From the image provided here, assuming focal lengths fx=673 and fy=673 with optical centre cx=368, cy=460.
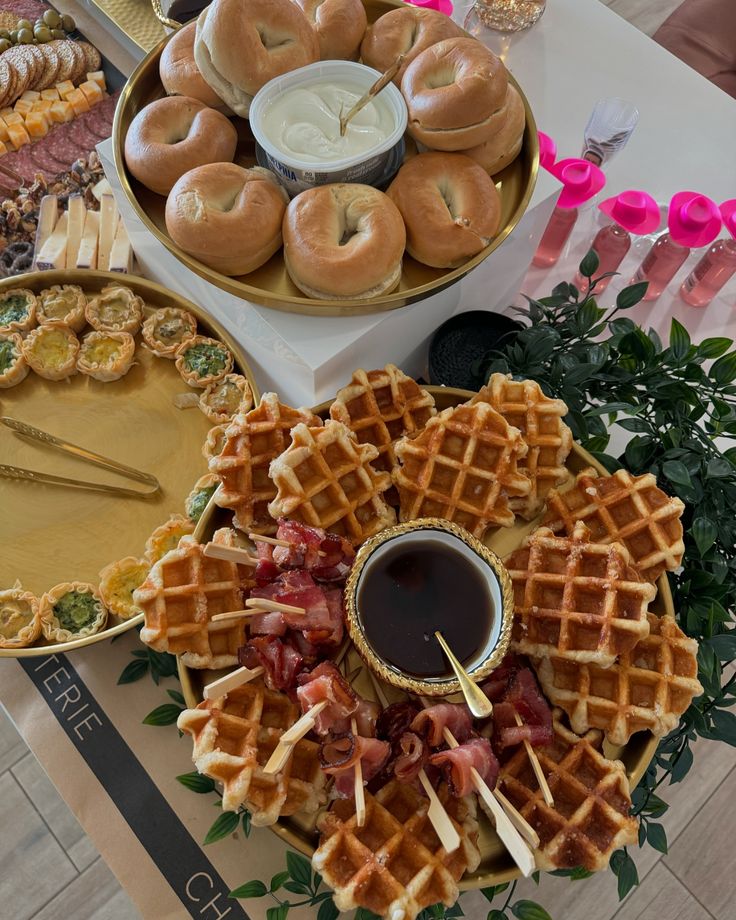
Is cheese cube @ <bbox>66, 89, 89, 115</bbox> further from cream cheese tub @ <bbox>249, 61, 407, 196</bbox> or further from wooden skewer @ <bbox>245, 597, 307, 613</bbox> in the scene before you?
wooden skewer @ <bbox>245, 597, 307, 613</bbox>

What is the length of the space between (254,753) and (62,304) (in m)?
1.44

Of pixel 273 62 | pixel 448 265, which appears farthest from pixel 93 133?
pixel 448 265

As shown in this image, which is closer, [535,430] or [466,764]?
[466,764]

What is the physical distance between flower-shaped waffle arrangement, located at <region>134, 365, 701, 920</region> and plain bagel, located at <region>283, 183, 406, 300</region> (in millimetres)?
211

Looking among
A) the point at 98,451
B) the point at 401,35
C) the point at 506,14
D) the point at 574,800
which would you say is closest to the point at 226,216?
the point at 401,35

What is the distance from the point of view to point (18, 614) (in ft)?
5.40

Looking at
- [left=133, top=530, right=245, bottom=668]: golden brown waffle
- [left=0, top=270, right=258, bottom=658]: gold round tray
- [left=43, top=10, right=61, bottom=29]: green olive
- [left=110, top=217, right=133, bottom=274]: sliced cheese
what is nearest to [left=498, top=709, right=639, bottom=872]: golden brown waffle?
[left=133, top=530, right=245, bottom=668]: golden brown waffle

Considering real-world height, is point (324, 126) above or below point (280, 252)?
above

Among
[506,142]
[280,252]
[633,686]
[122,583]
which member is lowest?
[122,583]

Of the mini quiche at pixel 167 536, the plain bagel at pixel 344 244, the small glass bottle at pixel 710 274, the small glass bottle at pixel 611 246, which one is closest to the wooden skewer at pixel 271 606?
the mini quiche at pixel 167 536

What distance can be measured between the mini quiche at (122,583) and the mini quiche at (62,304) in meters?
0.75

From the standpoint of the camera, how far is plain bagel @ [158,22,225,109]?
160cm

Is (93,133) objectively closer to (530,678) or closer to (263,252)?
(263,252)

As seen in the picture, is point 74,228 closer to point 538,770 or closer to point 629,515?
point 629,515
